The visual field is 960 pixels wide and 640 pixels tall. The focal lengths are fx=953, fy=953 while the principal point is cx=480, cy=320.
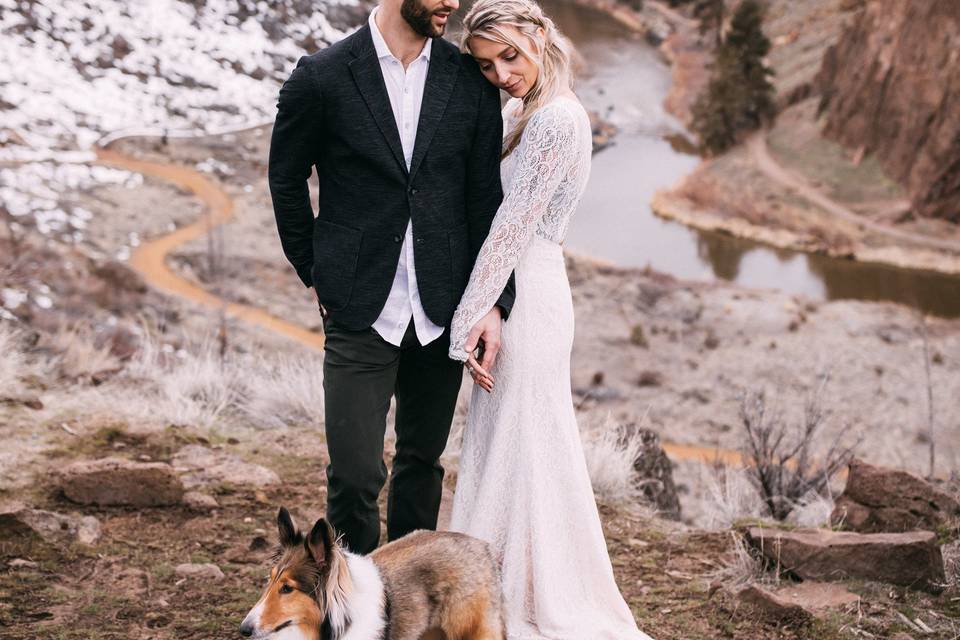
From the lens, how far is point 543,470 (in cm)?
338

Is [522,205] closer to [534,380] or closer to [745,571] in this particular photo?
[534,380]

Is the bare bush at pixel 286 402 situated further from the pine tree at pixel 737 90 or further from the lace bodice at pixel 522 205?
the pine tree at pixel 737 90

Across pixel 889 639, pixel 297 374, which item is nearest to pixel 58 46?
pixel 297 374

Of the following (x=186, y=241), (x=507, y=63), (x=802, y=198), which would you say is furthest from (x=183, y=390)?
(x=802, y=198)

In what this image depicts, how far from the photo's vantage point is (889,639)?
3.62 meters

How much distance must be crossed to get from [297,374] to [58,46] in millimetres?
30075

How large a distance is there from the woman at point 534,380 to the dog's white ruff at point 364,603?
2.48 feet

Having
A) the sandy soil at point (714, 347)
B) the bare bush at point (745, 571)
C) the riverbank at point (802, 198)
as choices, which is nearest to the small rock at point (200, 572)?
the bare bush at point (745, 571)

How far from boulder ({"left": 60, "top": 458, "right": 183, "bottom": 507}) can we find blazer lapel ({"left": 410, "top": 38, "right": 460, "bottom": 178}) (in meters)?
2.41

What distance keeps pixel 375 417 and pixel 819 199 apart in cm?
3518

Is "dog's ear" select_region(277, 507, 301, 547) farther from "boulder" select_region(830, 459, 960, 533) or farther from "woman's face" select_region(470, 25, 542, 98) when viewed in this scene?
"boulder" select_region(830, 459, 960, 533)

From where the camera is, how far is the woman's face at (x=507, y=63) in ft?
10.3

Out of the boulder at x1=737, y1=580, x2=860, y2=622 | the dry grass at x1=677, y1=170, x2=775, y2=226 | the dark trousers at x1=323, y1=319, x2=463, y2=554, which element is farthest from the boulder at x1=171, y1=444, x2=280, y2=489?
the dry grass at x1=677, y1=170, x2=775, y2=226

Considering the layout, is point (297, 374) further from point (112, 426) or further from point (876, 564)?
point (876, 564)
